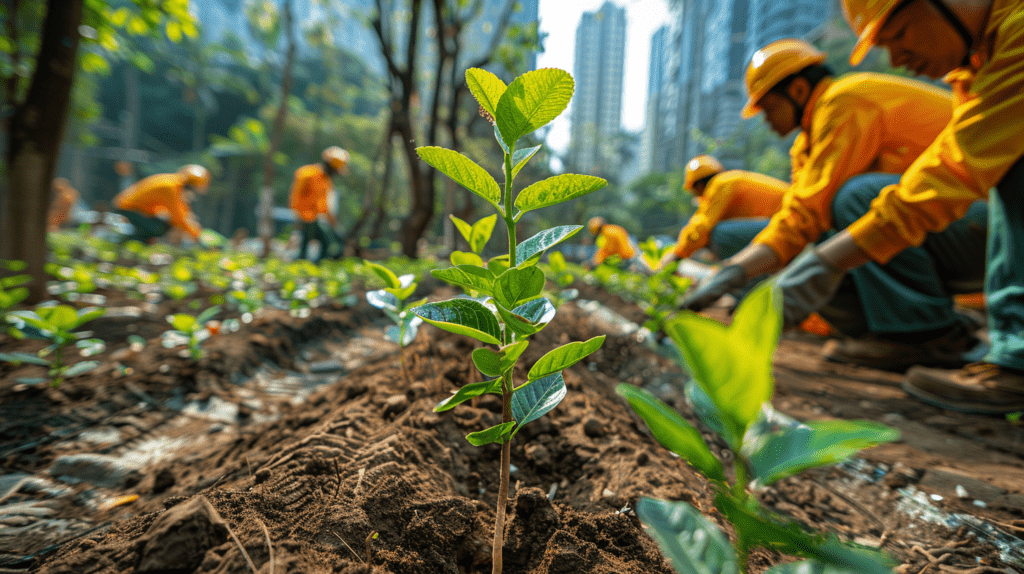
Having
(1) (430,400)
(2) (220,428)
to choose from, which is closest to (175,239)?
(2) (220,428)

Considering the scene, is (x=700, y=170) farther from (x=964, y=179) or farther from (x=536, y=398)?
(x=536, y=398)

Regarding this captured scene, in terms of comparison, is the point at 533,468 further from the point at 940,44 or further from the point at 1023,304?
the point at 940,44

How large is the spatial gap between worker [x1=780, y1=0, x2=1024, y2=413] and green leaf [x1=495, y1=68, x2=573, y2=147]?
1736 mm

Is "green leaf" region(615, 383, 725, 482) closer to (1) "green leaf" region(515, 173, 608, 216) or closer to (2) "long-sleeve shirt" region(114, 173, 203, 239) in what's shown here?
(1) "green leaf" region(515, 173, 608, 216)

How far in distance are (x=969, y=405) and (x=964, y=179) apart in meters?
0.99

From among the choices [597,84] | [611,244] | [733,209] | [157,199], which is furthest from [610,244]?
[597,84]

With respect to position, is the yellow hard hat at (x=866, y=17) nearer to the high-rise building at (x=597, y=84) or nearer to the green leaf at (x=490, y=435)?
the high-rise building at (x=597, y=84)

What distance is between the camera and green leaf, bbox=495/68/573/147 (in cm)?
49

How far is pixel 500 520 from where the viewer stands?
546 mm

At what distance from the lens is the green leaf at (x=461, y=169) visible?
529mm

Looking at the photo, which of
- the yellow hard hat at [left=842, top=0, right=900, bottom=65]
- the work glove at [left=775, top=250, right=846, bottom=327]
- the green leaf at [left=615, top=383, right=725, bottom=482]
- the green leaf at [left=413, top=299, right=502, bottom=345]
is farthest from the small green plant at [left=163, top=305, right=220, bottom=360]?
the yellow hard hat at [left=842, top=0, right=900, bottom=65]

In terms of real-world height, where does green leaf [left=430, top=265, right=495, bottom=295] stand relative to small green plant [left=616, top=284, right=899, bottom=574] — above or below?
above

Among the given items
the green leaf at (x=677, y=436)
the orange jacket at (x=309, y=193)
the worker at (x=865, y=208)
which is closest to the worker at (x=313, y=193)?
the orange jacket at (x=309, y=193)

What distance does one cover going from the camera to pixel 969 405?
170 centimetres
